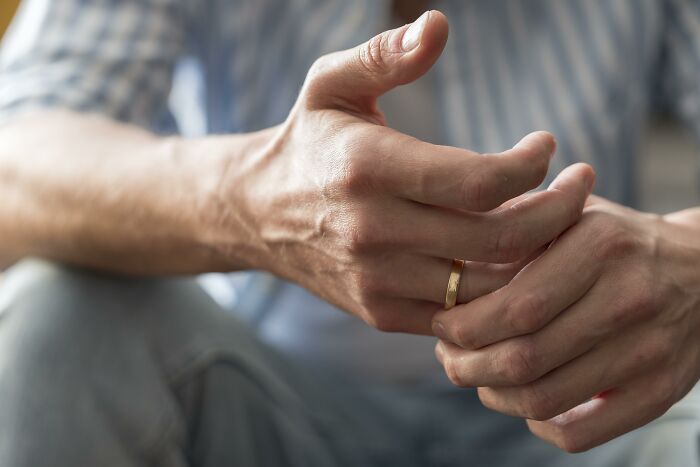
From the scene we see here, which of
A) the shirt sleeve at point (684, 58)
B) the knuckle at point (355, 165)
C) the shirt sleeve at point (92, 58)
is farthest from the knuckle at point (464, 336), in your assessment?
the shirt sleeve at point (684, 58)

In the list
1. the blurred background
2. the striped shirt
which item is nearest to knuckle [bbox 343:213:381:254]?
the striped shirt

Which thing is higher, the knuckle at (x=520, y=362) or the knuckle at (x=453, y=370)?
the knuckle at (x=520, y=362)

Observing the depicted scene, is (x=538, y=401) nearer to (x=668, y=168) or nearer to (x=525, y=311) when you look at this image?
(x=525, y=311)

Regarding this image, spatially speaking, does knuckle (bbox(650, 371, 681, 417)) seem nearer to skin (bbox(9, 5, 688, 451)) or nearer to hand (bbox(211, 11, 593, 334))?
skin (bbox(9, 5, 688, 451))

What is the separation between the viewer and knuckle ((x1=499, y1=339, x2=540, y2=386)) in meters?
0.45

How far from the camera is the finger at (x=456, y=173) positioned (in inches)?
16.4

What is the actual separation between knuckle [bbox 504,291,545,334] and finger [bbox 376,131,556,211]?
6 centimetres

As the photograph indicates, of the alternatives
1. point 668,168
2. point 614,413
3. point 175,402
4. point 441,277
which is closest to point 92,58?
point 175,402

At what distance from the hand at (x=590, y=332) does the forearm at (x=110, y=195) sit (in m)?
0.19

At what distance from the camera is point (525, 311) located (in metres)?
0.44

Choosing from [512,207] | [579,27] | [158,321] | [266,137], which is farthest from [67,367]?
[579,27]

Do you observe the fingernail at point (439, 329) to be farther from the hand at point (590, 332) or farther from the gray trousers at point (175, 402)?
the gray trousers at point (175, 402)

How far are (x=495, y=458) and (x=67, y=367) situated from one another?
15.7 inches

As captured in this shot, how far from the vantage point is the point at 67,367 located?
0.54 meters
